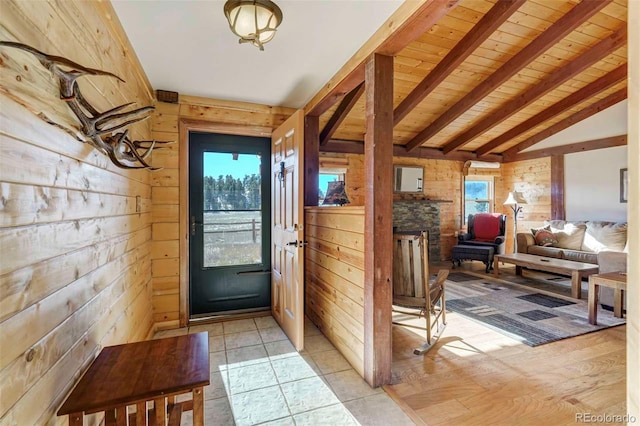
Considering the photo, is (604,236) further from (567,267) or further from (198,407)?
(198,407)

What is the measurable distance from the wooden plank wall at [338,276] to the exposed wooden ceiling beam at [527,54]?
296 centimetres

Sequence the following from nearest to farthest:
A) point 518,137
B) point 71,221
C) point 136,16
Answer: point 71,221, point 136,16, point 518,137

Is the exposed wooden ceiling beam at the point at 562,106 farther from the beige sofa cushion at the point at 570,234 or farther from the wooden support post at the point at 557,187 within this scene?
the beige sofa cushion at the point at 570,234

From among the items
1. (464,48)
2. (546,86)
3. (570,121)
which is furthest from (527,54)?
(570,121)

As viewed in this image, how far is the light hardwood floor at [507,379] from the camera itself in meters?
1.78

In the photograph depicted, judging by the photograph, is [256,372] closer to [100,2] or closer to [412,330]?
[412,330]

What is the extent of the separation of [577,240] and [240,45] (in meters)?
5.98

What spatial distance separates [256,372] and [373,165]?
169cm

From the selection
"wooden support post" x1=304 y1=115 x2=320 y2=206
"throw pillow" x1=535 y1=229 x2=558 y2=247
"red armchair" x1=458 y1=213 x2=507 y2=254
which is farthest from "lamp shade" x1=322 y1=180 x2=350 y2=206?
"throw pillow" x1=535 y1=229 x2=558 y2=247

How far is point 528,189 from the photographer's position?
6.64 m

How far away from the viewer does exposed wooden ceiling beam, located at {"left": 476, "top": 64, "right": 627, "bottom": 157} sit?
168 inches

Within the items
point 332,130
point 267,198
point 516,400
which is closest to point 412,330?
point 516,400

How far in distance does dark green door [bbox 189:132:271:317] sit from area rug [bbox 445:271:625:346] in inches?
91.7

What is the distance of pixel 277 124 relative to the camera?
3377 millimetres
